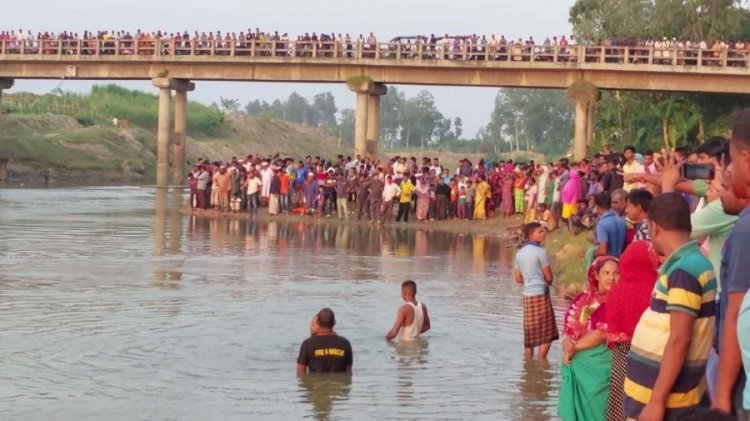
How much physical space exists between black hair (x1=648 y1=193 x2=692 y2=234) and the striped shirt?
0.14 metres

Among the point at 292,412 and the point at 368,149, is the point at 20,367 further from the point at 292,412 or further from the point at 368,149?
the point at 368,149

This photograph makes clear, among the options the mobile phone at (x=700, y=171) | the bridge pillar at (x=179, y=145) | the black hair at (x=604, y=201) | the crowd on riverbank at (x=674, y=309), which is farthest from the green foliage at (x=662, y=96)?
the mobile phone at (x=700, y=171)

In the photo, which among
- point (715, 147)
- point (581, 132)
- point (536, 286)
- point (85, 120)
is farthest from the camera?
point (85, 120)

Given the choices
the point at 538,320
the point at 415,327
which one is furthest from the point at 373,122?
the point at 538,320

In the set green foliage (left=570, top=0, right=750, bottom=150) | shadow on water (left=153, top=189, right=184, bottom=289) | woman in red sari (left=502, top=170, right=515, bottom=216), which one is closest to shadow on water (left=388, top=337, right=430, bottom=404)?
shadow on water (left=153, top=189, right=184, bottom=289)

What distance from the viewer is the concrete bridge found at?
46062 millimetres

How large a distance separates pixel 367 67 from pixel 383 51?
3.63 ft

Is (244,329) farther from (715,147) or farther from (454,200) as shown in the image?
(454,200)

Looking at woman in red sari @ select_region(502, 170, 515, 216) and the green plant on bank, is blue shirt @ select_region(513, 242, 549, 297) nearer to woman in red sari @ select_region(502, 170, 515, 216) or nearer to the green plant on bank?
woman in red sari @ select_region(502, 170, 515, 216)

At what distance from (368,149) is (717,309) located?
1846 inches

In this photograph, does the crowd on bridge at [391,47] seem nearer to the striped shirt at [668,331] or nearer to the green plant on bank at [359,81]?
the green plant on bank at [359,81]

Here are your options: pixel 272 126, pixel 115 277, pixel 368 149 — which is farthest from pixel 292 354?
A: pixel 272 126

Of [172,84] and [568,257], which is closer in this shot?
[568,257]

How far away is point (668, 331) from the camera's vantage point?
6.67 m
